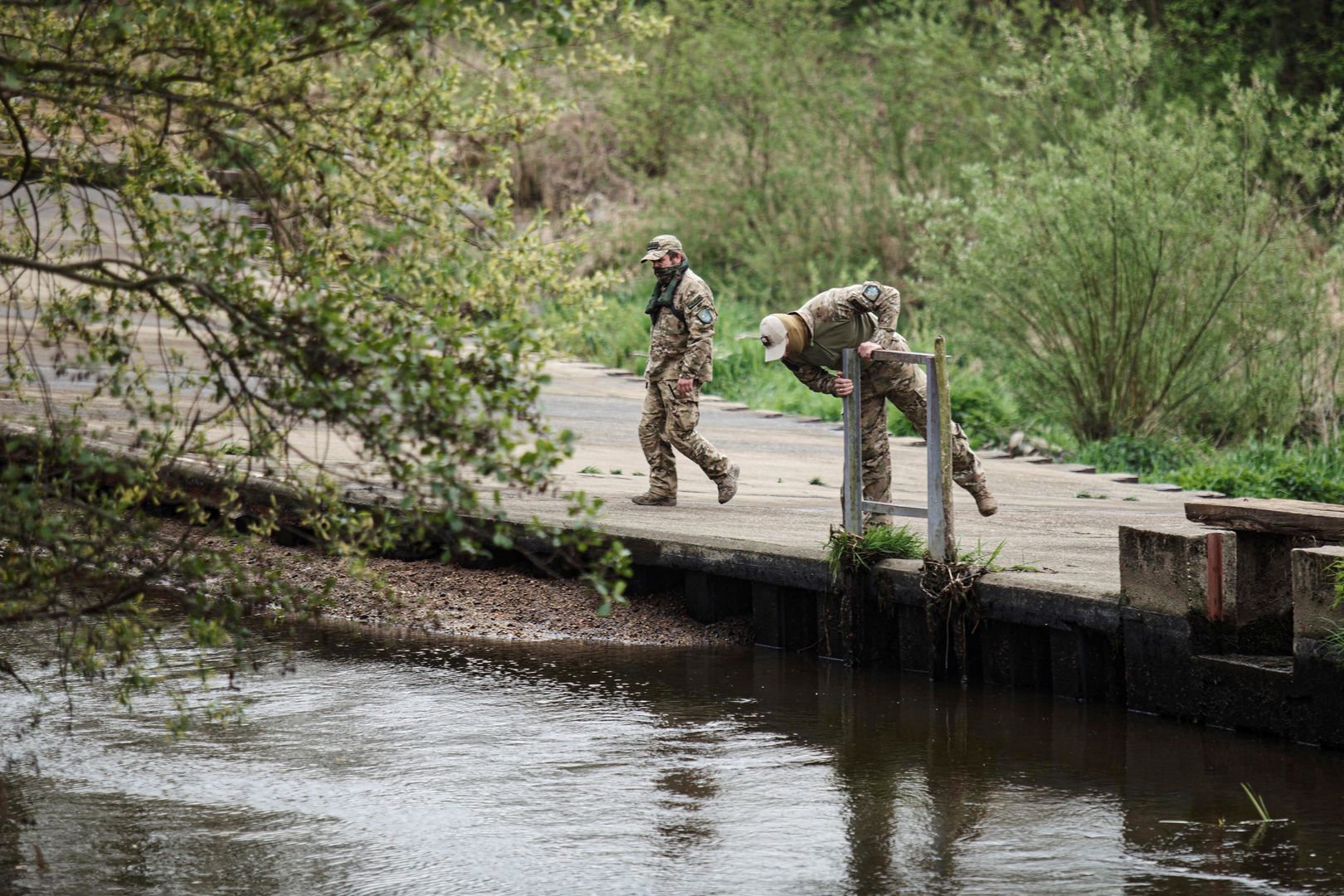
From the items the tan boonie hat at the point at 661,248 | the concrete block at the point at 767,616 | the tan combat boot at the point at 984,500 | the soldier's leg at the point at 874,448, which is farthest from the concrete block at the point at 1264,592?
the tan boonie hat at the point at 661,248

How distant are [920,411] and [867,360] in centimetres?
83

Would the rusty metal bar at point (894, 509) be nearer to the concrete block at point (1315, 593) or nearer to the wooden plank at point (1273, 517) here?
the wooden plank at point (1273, 517)

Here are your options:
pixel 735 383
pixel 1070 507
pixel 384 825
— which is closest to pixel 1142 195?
pixel 1070 507

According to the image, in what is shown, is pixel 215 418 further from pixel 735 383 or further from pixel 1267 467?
pixel 735 383

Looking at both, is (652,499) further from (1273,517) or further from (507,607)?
(1273,517)

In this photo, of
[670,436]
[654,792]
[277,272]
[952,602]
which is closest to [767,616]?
[670,436]

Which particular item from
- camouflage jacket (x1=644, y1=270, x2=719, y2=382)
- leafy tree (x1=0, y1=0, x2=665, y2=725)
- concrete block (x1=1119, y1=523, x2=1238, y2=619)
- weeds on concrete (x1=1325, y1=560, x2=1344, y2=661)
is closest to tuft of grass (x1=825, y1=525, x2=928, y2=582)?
concrete block (x1=1119, y1=523, x2=1238, y2=619)

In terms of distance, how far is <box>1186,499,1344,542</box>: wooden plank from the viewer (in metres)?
7.90

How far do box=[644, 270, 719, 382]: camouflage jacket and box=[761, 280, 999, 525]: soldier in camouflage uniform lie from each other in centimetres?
98

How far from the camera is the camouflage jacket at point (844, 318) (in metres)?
9.63

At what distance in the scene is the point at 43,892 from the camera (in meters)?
6.25

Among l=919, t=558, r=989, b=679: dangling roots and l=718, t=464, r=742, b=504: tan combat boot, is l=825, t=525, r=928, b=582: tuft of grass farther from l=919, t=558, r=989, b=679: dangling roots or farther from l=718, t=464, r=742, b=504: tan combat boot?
l=718, t=464, r=742, b=504: tan combat boot

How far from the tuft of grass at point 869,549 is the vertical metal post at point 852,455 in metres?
0.06

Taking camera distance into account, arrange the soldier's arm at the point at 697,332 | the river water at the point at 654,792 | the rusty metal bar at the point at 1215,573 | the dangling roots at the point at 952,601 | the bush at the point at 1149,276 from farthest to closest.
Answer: the bush at the point at 1149,276
the soldier's arm at the point at 697,332
the dangling roots at the point at 952,601
the rusty metal bar at the point at 1215,573
the river water at the point at 654,792
